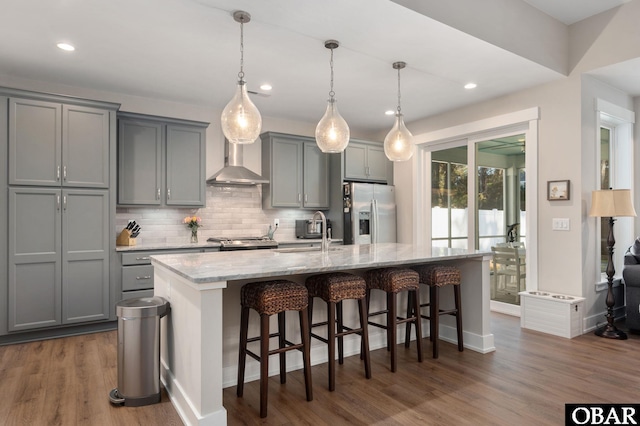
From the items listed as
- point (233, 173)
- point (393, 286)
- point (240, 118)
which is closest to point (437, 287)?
point (393, 286)

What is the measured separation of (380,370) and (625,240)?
377 cm

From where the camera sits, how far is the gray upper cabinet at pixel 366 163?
5.81 meters

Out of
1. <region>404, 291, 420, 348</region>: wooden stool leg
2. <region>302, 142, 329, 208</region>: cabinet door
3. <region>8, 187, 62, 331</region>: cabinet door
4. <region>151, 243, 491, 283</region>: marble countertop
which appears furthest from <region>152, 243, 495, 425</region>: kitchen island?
<region>302, 142, 329, 208</region>: cabinet door

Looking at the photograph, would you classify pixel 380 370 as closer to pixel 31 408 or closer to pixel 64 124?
pixel 31 408

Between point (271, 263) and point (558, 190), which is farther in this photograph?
point (558, 190)

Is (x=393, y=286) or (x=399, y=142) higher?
(x=399, y=142)

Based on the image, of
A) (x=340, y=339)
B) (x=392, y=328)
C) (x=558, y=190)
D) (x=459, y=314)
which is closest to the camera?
(x=392, y=328)

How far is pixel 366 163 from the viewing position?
6000 millimetres

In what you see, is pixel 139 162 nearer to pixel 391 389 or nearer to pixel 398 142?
pixel 398 142

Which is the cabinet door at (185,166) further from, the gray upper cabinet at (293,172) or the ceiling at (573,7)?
the ceiling at (573,7)

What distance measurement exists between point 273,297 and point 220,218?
317cm

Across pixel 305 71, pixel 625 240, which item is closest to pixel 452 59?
pixel 305 71

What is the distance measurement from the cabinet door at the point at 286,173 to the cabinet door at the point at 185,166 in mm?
977

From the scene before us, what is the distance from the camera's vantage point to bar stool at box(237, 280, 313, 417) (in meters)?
2.35
